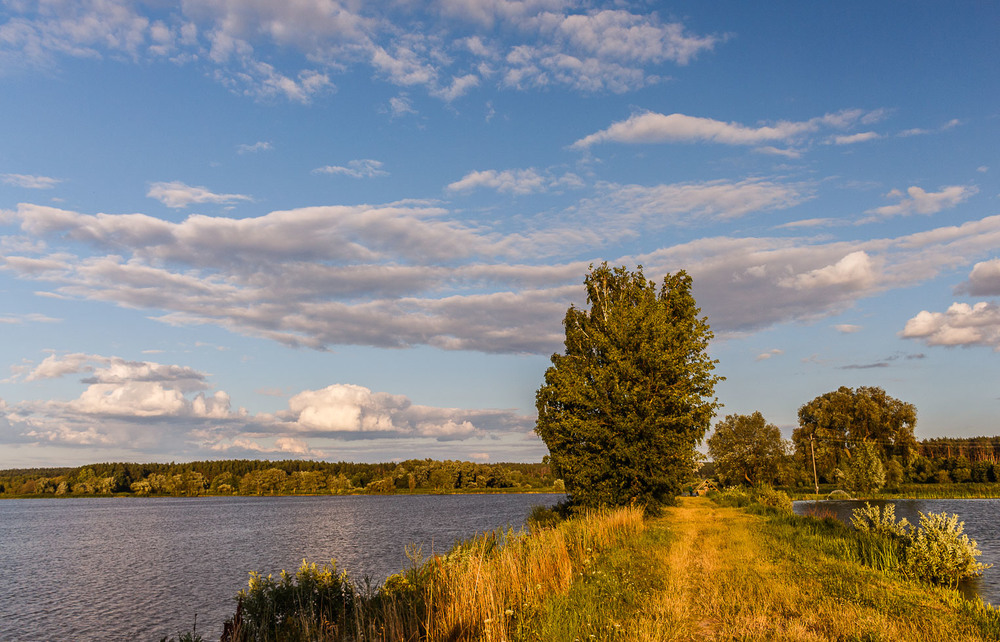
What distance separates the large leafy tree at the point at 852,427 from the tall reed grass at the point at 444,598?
79.0 meters

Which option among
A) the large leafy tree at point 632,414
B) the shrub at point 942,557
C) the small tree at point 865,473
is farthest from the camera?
the small tree at point 865,473

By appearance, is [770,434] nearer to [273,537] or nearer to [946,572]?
[273,537]

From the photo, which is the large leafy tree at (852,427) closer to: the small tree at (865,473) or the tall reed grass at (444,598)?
the small tree at (865,473)

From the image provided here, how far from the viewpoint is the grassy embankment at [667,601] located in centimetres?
807

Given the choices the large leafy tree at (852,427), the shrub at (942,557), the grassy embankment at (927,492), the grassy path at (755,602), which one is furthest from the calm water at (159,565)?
the large leafy tree at (852,427)

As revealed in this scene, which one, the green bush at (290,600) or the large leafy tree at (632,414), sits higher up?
the large leafy tree at (632,414)

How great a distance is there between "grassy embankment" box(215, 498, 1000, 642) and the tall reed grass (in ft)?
0.13

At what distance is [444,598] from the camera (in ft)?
32.1

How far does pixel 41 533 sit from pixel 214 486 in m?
128

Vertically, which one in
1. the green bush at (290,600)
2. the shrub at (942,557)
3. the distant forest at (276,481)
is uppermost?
the shrub at (942,557)

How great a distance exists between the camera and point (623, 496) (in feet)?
96.2

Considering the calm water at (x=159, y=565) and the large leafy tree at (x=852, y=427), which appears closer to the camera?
the calm water at (x=159, y=565)

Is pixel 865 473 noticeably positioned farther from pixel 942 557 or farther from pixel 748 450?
pixel 942 557

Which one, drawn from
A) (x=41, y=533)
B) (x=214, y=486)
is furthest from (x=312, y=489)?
(x=41, y=533)
